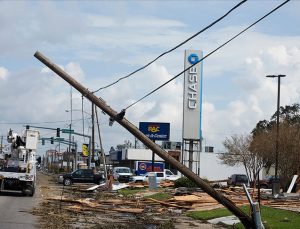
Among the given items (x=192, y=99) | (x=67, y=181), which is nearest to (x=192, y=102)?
(x=192, y=99)

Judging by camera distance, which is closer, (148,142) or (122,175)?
(148,142)

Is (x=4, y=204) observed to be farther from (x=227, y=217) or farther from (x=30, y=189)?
(x=227, y=217)

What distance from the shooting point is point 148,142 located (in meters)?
16.0

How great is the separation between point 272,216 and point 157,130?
158 ft

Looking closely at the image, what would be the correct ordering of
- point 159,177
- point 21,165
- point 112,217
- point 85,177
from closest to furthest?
point 112,217 → point 21,165 → point 85,177 → point 159,177

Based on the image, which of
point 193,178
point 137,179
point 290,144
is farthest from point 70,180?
point 193,178

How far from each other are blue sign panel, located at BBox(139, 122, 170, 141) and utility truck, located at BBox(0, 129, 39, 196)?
34.9 m

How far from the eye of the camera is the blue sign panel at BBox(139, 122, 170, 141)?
68188mm

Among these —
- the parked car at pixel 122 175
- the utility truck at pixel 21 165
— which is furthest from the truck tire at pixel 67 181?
the utility truck at pixel 21 165

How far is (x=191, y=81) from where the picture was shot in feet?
186

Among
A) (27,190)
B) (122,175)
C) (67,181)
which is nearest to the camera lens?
(27,190)

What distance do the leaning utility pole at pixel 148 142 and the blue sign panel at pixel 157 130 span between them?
5086 centimetres

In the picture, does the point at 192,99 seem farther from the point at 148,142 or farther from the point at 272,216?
the point at 148,142

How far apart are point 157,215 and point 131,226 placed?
4.60m
